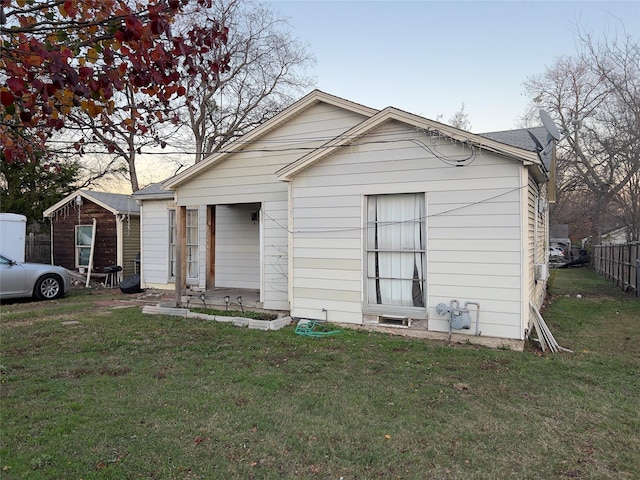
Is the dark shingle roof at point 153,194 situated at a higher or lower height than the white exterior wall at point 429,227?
higher

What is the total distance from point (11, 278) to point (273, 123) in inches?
303

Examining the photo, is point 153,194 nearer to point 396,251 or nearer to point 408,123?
point 396,251

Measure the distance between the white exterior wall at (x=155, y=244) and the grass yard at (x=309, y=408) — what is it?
5523 millimetres

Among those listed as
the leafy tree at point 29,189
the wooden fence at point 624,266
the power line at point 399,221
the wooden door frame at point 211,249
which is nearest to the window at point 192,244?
the wooden door frame at point 211,249

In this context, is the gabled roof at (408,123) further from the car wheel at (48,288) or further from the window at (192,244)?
the car wheel at (48,288)

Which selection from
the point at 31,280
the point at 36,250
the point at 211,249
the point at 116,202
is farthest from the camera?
the point at 36,250

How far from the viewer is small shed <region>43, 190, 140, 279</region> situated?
46.8 ft

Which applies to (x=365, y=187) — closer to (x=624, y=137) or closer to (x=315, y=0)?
(x=315, y=0)

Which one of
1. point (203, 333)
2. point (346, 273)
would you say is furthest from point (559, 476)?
point (203, 333)

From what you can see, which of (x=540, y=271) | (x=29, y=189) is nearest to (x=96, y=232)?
(x=29, y=189)

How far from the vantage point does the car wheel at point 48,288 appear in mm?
11172

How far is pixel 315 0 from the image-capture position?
8.55 meters

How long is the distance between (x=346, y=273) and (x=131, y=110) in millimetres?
5139

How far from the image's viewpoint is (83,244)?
14.9 m
